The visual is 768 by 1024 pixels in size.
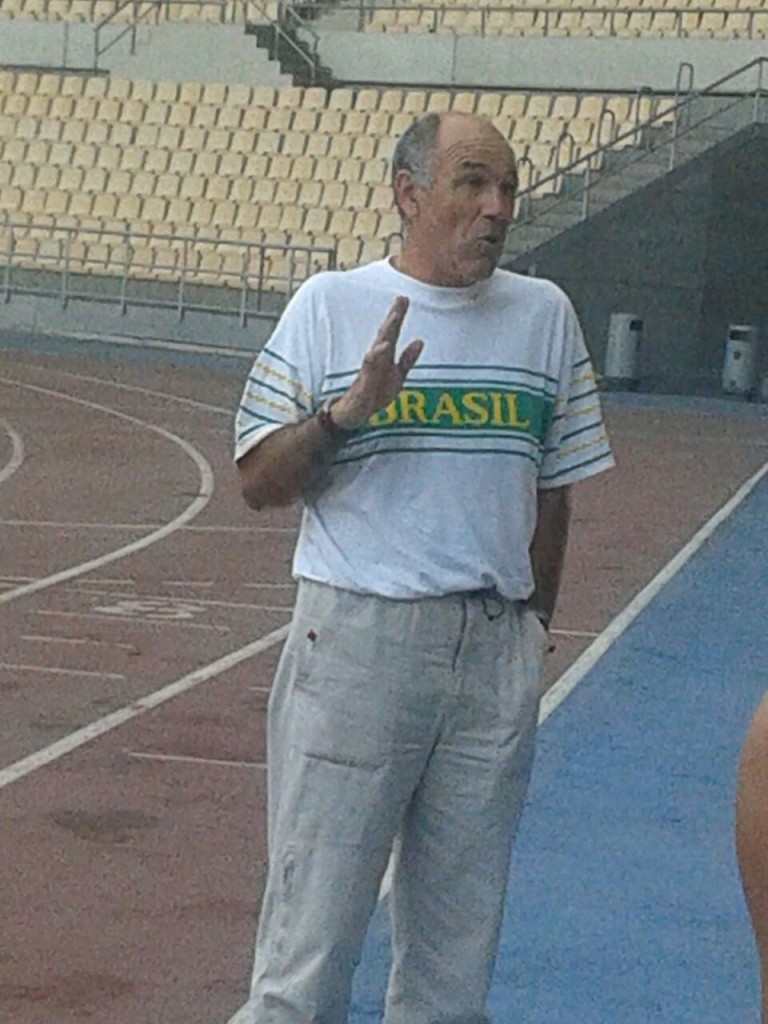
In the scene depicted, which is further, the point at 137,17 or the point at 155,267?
the point at 137,17

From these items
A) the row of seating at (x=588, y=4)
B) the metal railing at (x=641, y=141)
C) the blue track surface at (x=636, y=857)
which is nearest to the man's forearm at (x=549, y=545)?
the blue track surface at (x=636, y=857)

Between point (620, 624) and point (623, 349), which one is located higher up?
point (623, 349)

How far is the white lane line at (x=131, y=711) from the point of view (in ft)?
28.2

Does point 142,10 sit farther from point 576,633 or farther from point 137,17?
point 576,633

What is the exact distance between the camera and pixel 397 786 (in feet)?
14.7

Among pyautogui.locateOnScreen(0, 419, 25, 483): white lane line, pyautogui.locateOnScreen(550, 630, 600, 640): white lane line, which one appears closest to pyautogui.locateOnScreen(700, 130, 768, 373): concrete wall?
pyautogui.locateOnScreen(0, 419, 25, 483): white lane line

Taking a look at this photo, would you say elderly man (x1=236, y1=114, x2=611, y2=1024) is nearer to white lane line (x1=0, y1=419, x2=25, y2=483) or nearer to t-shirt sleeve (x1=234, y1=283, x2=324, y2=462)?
t-shirt sleeve (x1=234, y1=283, x2=324, y2=462)

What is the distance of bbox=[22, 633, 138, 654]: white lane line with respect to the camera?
36.8 ft

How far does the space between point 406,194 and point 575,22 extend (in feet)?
109

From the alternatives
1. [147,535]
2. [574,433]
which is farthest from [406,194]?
[147,535]

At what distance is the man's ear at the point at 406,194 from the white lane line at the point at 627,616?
204 inches

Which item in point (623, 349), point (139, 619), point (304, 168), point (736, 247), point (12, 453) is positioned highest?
point (304, 168)

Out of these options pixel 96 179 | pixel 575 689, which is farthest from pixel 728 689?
pixel 96 179

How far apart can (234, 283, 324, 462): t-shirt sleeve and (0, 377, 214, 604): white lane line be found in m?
7.96
